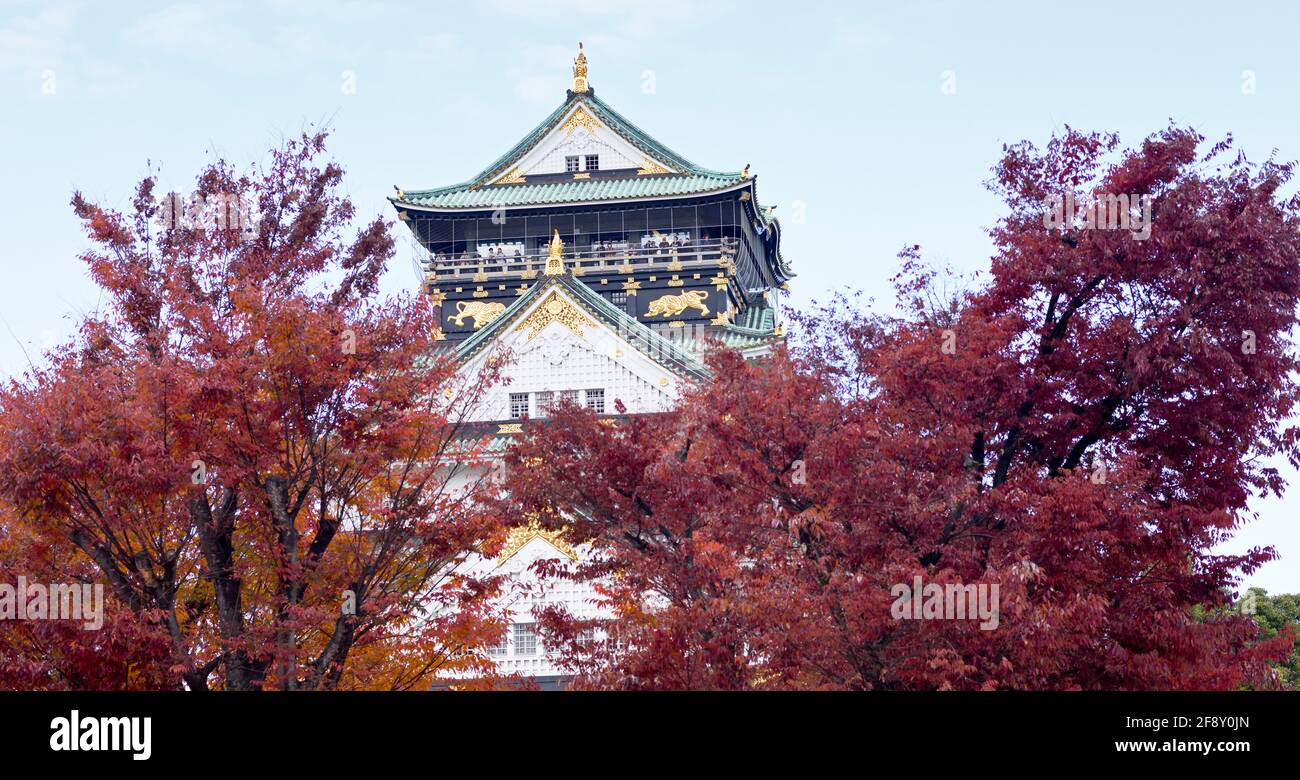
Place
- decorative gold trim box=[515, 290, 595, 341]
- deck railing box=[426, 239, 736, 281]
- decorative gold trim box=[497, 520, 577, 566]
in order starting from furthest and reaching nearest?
deck railing box=[426, 239, 736, 281] → decorative gold trim box=[515, 290, 595, 341] → decorative gold trim box=[497, 520, 577, 566]

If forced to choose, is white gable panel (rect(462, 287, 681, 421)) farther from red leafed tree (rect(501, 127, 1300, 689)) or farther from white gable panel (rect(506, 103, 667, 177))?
red leafed tree (rect(501, 127, 1300, 689))

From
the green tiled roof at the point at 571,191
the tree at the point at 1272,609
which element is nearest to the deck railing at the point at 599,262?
the green tiled roof at the point at 571,191

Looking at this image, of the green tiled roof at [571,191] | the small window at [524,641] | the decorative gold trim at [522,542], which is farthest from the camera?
the green tiled roof at [571,191]

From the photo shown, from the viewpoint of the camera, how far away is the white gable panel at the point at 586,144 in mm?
52594

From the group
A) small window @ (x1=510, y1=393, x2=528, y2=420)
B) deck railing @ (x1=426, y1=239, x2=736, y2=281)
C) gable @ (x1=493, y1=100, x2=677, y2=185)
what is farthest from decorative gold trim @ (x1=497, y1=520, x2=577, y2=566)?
gable @ (x1=493, y1=100, x2=677, y2=185)

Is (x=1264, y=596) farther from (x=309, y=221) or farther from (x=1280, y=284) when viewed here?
(x=309, y=221)

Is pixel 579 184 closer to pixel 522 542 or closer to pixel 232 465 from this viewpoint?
pixel 522 542

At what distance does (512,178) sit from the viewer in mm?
53219

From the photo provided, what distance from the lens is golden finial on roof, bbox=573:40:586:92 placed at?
172 feet

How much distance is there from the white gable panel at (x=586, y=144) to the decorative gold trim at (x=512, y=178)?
94 cm

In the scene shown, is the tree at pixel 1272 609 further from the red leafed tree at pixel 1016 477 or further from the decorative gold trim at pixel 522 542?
the red leafed tree at pixel 1016 477

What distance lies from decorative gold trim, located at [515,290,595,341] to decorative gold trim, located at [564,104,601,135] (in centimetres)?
1285

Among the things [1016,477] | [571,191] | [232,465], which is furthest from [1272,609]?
[232,465]
